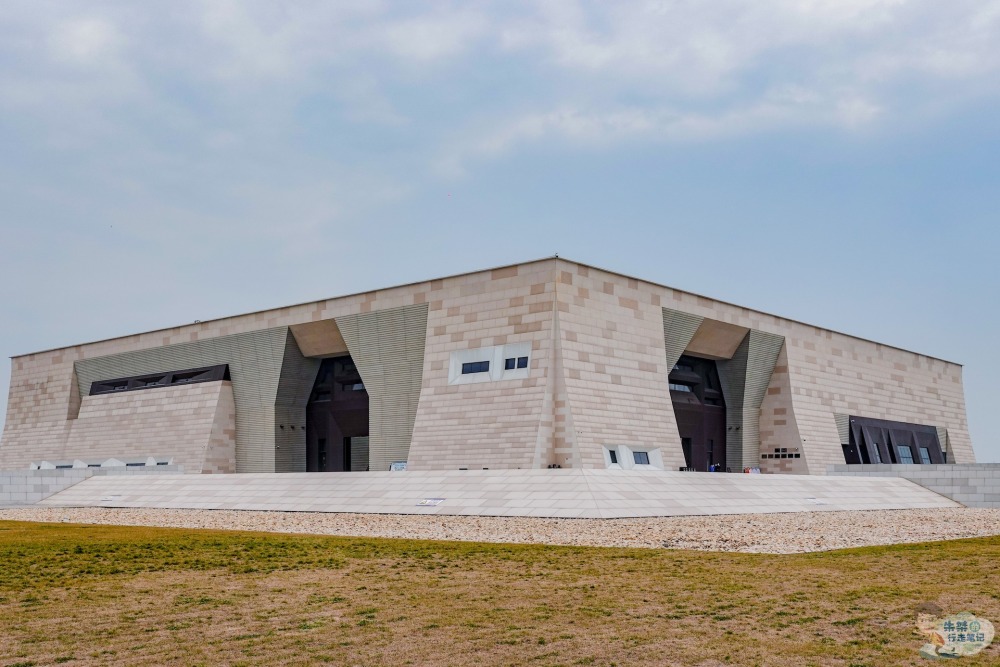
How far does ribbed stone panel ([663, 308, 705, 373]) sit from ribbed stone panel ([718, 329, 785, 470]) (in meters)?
4.60

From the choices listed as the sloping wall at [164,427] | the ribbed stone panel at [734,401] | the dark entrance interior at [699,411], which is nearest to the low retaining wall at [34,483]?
the sloping wall at [164,427]

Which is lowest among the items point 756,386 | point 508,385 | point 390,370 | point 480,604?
point 480,604

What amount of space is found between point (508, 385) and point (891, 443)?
25.7 meters

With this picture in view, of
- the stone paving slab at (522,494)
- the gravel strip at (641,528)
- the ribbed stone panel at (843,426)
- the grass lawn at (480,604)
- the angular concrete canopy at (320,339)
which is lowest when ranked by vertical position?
the grass lawn at (480,604)

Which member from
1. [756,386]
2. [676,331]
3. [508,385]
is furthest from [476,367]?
[756,386]

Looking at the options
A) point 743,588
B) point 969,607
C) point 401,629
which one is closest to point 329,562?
point 401,629

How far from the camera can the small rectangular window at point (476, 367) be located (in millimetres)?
33469

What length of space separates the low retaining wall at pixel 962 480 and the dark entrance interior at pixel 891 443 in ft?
26.1

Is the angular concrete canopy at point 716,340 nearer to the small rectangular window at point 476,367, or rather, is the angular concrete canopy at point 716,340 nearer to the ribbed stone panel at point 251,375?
the small rectangular window at point 476,367

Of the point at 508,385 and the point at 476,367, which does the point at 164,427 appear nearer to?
the point at 476,367

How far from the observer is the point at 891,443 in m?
47.8

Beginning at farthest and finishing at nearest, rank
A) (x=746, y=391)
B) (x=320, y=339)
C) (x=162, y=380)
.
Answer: (x=162, y=380), (x=746, y=391), (x=320, y=339)

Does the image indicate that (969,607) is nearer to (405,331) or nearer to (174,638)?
(174,638)

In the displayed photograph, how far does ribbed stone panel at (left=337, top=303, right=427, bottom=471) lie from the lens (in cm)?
3641
